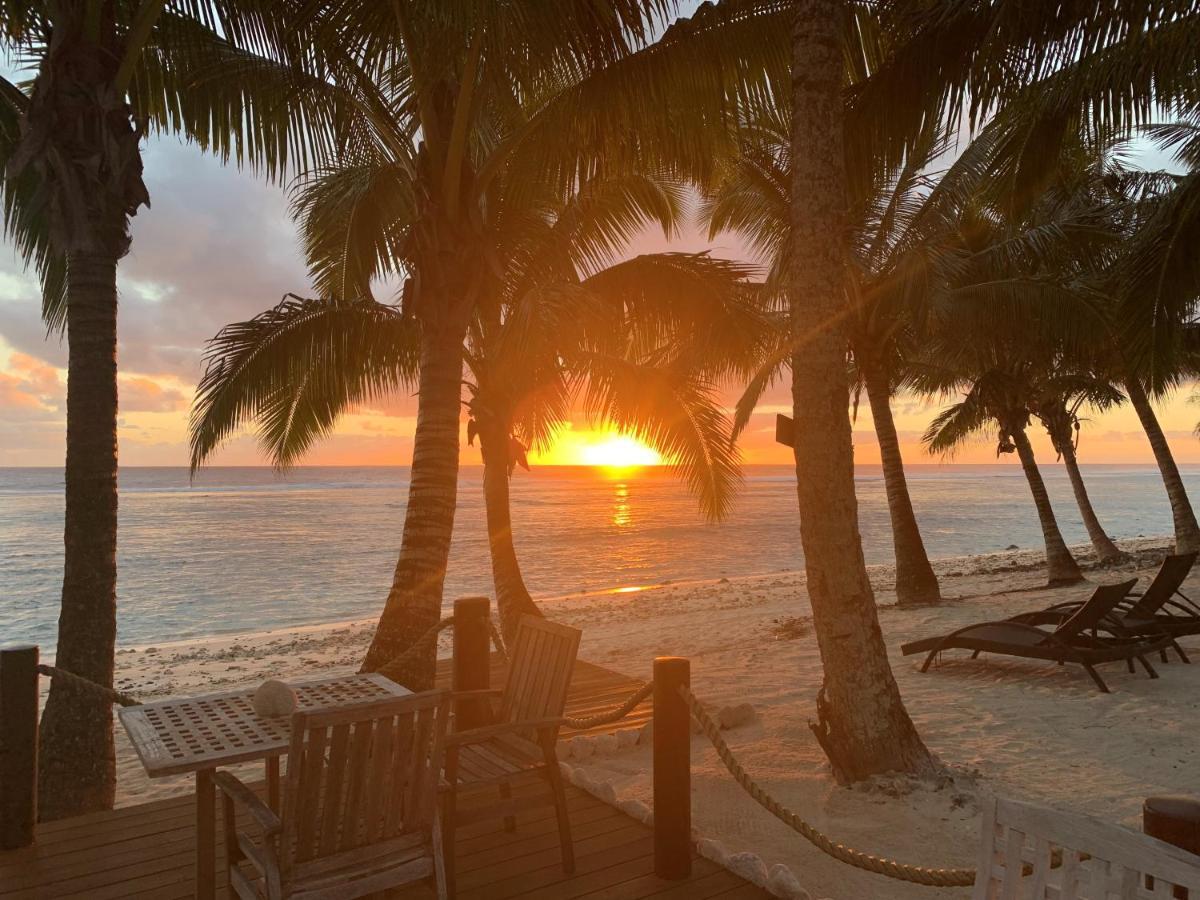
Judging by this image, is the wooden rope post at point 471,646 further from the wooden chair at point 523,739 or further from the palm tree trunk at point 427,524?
the palm tree trunk at point 427,524

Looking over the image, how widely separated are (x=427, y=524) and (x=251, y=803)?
3919 millimetres

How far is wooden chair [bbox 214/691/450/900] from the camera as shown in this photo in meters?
2.50

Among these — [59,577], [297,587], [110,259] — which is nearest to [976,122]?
[110,259]

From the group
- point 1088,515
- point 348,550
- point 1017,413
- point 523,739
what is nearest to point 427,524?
point 523,739

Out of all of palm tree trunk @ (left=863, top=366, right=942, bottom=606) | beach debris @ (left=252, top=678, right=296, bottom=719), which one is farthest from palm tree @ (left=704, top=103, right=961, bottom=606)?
beach debris @ (left=252, top=678, right=296, bottom=719)

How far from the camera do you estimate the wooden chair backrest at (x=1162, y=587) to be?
8.09m

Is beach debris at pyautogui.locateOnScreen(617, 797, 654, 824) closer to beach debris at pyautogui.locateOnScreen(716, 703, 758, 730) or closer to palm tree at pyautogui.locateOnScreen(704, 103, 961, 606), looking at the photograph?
beach debris at pyautogui.locateOnScreen(716, 703, 758, 730)

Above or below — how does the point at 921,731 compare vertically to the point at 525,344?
below

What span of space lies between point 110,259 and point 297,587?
65.4ft

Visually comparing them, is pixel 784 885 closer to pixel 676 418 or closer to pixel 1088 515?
pixel 676 418

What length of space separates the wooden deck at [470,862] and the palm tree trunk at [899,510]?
1001 centimetres

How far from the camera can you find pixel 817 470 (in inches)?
191

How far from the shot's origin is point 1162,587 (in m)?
8.19

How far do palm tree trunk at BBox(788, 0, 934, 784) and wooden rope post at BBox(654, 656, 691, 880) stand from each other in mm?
1651
